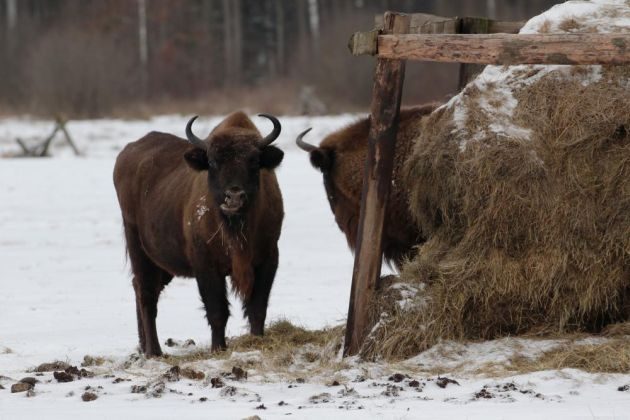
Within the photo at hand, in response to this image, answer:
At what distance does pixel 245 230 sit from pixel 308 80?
36.1 m

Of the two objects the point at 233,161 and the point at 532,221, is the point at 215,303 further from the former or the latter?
the point at 532,221

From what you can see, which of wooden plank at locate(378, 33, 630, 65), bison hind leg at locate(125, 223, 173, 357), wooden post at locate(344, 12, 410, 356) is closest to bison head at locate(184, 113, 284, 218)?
wooden post at locate(344, 12, 410, 356)

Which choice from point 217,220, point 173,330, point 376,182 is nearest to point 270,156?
point 217,220

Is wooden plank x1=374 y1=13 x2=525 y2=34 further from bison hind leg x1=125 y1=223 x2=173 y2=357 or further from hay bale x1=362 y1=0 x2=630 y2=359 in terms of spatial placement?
bison hind leg x1=125 y1=223 x2=173 y2=357

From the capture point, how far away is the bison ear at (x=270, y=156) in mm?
9078

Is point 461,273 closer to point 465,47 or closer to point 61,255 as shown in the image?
point 465,47

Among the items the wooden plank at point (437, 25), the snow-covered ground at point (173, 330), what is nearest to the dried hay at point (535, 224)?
the snow-covered ground at point (173, 330)

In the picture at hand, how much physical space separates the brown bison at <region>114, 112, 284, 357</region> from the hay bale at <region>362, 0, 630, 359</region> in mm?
1578

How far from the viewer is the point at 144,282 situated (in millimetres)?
10492

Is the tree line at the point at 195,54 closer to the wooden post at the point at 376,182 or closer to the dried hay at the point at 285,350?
the dried hay at the point at 285,350

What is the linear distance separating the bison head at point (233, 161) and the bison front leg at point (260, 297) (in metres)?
0.67

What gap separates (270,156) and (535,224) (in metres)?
2.37

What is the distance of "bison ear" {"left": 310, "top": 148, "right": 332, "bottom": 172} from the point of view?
9.34m

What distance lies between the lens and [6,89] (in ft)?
147
